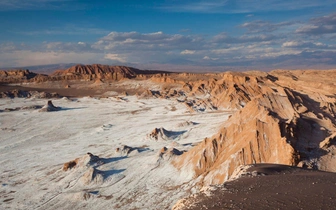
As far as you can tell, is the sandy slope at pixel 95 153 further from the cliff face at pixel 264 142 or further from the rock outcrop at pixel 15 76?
the rock outcrop at pixel 15 76

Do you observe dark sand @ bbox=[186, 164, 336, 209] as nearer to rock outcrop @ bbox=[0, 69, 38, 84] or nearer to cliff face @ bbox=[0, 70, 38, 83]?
rock outcrop @ bbox=[0, 69, 38, 84]

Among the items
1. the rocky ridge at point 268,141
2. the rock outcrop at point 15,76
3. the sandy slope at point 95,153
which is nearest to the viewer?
the rocky ridge at point 268,141

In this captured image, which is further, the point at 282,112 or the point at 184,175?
the point at 282,112

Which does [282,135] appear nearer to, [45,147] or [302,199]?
[302,199]

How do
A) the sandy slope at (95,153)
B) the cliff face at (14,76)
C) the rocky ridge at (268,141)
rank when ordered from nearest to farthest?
the rocky ridge at (268,141) < the sandy slope at (95,153) < the cliff face at (14,76)

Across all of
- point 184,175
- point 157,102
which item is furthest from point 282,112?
point 157,102

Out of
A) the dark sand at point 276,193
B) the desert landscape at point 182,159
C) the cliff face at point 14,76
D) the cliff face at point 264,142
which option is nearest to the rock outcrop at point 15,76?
the cliff face at point 14,76

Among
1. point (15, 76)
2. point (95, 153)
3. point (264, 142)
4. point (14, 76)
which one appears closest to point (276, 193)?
point (264, 142)
